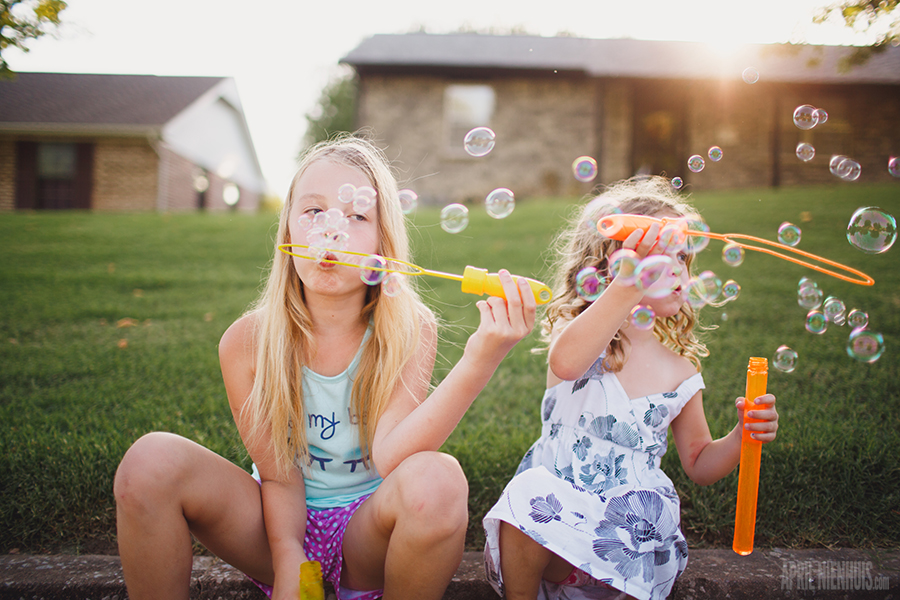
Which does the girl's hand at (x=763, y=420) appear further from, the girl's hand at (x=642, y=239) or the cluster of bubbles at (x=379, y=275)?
the cluster of bubbles at (x=379, y=275)

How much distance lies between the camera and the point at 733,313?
4113 millimetres

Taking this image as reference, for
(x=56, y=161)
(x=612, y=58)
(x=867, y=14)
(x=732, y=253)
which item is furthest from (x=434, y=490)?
(x=56, y=161)

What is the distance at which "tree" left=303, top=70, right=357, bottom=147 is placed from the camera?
30078 millimetres

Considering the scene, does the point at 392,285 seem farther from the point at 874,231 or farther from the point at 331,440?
the point at 874,231

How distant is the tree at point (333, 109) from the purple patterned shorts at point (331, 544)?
96.3ft

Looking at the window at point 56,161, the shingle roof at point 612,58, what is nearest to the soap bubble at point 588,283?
the shingle roof at point 612,58

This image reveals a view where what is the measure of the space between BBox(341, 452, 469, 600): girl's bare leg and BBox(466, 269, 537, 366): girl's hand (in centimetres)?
26

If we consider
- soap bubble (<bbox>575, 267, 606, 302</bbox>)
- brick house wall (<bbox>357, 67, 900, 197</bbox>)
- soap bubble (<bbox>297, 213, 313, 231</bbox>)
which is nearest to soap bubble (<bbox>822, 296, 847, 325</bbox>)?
soap bubble (<bbox>575, 267, 606, 302</bbox>)

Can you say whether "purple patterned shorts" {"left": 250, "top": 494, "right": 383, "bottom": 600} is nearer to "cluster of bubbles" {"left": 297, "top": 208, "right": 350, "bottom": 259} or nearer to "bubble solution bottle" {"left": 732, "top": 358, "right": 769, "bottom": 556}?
"cluster of bubbles" {"left": 297, "top": 208, "right": 350, "bottom": 259}

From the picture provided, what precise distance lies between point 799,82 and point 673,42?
3.67 meters

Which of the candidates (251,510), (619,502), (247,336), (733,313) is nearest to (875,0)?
(733,313)

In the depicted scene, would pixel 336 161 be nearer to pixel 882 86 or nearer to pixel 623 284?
pixel 623 284

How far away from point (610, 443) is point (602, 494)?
0.46 feet

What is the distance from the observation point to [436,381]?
2.21 meters
